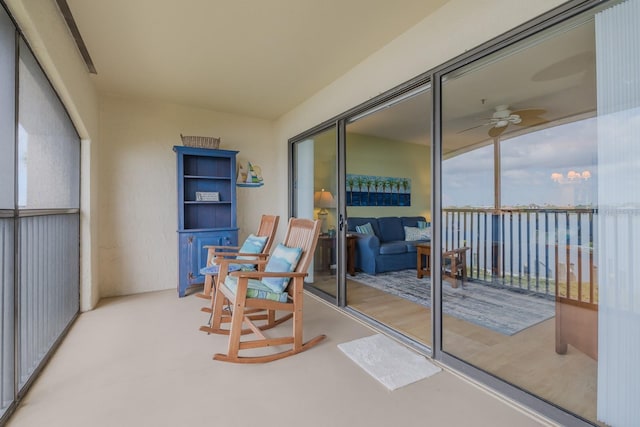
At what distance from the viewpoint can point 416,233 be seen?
17.8ft

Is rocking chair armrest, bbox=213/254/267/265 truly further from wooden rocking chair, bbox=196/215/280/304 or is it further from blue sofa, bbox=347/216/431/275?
blue sofa, bbox=347/216/431/275

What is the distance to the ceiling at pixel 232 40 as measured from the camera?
6.83 ft

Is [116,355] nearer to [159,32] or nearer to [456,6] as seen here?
[159,32]

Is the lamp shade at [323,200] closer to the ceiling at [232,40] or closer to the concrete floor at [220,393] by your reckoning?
the ceiling at [232,40]

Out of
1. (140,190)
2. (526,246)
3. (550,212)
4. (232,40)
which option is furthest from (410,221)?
(140,190)

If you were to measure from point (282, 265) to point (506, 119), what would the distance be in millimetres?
2327

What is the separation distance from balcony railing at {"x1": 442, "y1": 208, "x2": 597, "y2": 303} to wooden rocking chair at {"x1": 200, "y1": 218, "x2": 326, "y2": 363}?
3.67ft

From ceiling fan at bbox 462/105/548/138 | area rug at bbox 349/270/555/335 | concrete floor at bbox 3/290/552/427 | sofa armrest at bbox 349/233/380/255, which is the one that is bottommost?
concrete floor at bbox 3/290/552/427

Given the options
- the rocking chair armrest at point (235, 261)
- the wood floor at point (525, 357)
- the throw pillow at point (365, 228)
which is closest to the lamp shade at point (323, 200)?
the rocking chair armrest at point (235, 261)

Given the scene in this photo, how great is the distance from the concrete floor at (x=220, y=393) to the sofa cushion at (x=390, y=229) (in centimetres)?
313

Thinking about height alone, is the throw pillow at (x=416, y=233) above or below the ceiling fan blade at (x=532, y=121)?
below

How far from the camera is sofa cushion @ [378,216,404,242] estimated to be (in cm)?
530

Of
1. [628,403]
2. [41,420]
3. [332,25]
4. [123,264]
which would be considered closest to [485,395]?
[628,403]

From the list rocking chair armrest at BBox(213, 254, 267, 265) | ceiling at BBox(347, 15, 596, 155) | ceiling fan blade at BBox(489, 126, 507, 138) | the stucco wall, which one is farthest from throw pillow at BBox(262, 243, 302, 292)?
the stucco wall
